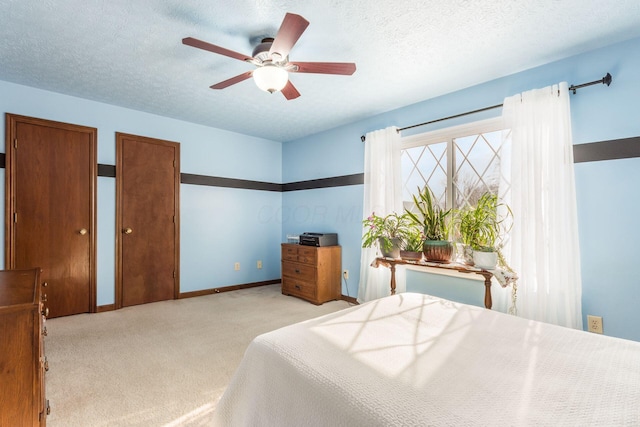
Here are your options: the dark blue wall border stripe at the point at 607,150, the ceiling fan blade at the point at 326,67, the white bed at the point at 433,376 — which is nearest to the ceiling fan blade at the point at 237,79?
the ceiling fan blade at the point at 326,67

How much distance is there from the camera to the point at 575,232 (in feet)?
6.98

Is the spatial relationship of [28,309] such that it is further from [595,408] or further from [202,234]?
[202,234]

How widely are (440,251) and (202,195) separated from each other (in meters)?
3.06

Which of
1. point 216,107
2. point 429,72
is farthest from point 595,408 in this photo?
point 216,107

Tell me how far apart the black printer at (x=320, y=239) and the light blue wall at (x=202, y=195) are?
3.49 ft

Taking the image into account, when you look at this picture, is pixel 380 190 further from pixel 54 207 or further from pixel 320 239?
pixel 54 207

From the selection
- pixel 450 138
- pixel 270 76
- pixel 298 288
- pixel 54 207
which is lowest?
pixel 298 288

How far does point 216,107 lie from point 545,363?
11.4 feet

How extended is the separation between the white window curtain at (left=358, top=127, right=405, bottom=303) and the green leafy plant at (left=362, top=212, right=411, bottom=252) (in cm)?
17

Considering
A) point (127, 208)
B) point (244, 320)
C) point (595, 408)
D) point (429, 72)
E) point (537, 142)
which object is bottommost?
point (244, 320)

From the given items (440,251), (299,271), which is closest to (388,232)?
(440,251)

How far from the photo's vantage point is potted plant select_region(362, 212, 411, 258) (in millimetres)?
2910

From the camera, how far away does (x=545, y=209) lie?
2.23m

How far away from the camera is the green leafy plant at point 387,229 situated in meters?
2.93
